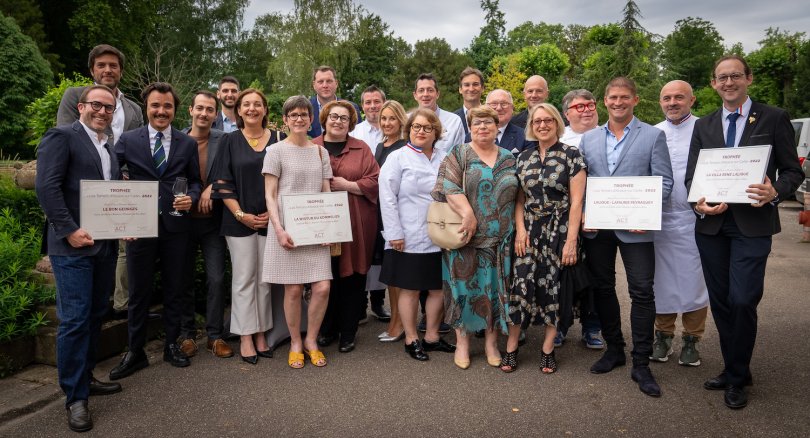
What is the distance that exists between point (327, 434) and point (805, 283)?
7257mm

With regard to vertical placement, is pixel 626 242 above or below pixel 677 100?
below

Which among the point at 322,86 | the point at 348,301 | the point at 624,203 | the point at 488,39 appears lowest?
the point at 348,301

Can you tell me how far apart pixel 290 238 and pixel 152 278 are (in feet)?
3.97

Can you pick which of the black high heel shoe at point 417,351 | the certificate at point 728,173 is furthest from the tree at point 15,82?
the certificate at point 728,173

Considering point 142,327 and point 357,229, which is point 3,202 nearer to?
point 142,327

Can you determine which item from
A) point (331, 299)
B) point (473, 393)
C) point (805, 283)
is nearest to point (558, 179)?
point (473, 393)

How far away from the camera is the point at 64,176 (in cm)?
356

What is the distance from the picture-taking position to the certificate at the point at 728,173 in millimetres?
3621

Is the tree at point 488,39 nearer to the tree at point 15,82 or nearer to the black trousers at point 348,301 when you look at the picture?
the tree at point 15,82

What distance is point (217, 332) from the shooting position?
4973 mm

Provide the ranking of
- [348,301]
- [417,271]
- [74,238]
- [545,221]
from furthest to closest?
1. [348,301]
2. [417,271]
3. [545,221]
4. [74,238]

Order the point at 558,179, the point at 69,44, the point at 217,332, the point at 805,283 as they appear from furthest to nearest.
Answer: the point at 69,44 → the point at 805,283 → the point at 217,332 → the point at 558,179

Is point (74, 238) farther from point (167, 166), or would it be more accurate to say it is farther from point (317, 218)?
point (317, 218)

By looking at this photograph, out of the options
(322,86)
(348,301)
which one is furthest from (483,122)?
(322,86)
